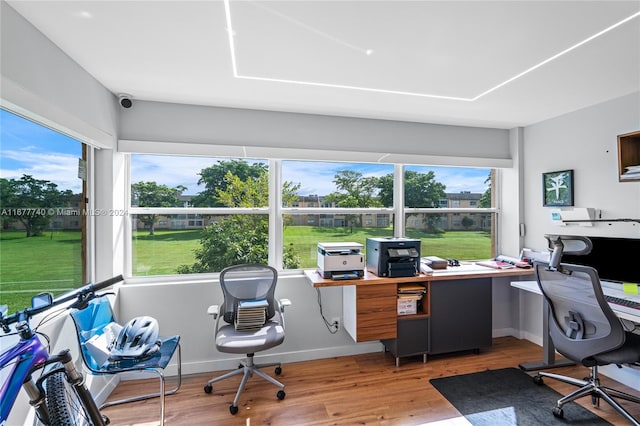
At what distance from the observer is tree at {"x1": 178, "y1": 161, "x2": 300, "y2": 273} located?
299 centimetres

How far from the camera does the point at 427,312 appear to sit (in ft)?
9.47

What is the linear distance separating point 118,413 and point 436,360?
2729 millimetres

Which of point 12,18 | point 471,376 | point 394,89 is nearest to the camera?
point 12,18

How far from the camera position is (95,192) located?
2.52 meters

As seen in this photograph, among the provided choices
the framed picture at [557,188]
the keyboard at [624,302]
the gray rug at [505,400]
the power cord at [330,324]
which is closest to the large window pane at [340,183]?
the power cord at [330,324]

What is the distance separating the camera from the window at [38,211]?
1.69 metres

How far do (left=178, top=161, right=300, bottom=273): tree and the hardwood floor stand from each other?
1036 mm

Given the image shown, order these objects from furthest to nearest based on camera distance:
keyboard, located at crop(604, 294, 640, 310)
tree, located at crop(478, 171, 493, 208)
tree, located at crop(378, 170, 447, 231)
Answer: tree, located at crop(478, 171, 493, 208) → tree, located at crop(378, 170, 447, 231) → keyboard, located at crop(604, 294, 640, 310)

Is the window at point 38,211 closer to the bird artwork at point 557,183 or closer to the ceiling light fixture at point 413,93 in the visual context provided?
the ceiling light fixture at point 413,93

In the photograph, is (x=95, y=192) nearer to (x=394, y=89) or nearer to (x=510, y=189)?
(x=394, y=89)

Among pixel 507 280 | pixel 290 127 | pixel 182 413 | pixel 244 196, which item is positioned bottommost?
pixel 182 413

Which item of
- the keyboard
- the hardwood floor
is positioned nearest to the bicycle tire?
the hardwood floor

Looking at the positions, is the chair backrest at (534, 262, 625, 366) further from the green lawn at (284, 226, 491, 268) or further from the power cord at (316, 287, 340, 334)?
the power cord at (316, 287, 340, 334)

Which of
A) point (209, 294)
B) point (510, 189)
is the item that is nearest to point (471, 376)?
point (510, 189)
